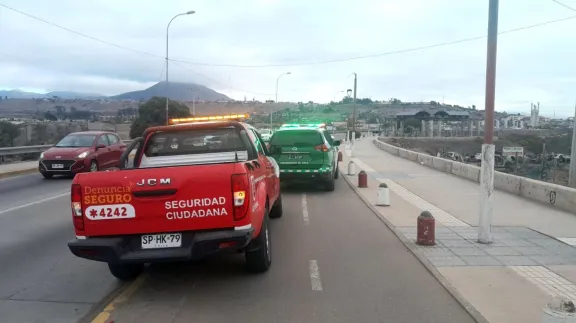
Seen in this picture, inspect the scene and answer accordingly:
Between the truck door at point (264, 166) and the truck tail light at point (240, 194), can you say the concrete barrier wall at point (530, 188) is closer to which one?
the truck door at point (264, 166)

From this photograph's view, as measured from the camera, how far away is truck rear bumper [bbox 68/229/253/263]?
16.2ft

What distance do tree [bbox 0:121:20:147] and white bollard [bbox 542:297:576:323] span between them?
2757 cm

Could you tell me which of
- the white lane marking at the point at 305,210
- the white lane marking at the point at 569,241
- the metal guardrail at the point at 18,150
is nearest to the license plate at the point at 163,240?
the white lane marking at the point at 305,210

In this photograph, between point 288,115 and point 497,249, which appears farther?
point 288,115

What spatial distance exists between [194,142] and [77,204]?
7.67ft

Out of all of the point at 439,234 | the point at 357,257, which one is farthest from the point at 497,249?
the point at 357,257

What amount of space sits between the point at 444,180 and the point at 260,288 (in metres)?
13.4

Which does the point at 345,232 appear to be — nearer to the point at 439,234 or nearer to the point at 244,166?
the point at 439,234

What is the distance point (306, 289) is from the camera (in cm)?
550

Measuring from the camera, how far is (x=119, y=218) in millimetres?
4965

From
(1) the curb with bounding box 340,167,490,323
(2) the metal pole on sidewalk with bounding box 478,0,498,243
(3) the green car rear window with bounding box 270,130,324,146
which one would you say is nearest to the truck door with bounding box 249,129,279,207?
(1) the curb with bounding box 340,167,490,323

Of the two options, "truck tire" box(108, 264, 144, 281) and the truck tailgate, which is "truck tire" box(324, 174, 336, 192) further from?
the truck tailgate

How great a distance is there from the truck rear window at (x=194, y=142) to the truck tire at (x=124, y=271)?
5.96ft

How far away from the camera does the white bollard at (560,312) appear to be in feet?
12.1
